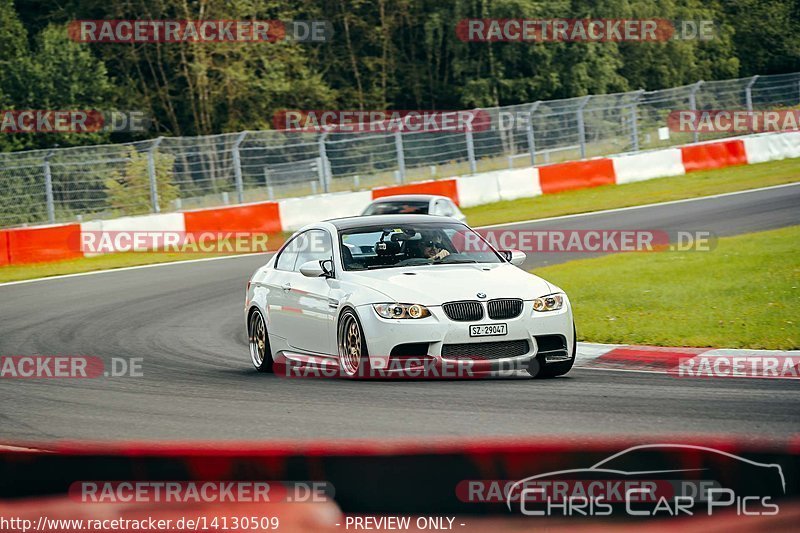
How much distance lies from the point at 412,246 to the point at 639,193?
19.9 m

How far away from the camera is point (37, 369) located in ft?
38.3

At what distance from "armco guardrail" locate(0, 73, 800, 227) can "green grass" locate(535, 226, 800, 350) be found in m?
11.5

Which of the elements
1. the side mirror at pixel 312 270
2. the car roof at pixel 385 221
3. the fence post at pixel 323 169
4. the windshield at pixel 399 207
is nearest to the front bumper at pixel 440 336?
the side mirror at pixel 312 270

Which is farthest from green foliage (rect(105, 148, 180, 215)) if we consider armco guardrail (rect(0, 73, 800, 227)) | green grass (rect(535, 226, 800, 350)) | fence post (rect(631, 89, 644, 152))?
fence post (rect(631, 89, 644, 152))

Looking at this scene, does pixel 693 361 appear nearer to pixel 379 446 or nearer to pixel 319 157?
pixel 379 446

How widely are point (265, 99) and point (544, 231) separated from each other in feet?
101

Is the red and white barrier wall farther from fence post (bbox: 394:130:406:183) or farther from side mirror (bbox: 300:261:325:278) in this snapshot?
side mirror (bbox: 300:261:325:278)

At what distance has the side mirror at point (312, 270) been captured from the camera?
10.4 meters

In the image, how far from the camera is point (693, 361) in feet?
34.0

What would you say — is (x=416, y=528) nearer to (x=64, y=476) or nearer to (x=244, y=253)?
(x=64, y=476)

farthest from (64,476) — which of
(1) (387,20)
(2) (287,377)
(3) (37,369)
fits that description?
(1) (387,20)

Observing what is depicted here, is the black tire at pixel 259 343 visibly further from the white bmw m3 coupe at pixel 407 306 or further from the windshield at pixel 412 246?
the windshield at pixel 412 246

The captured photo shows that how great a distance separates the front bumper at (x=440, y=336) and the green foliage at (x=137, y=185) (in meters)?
18.2

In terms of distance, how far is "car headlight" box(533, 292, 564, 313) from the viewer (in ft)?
31.9
